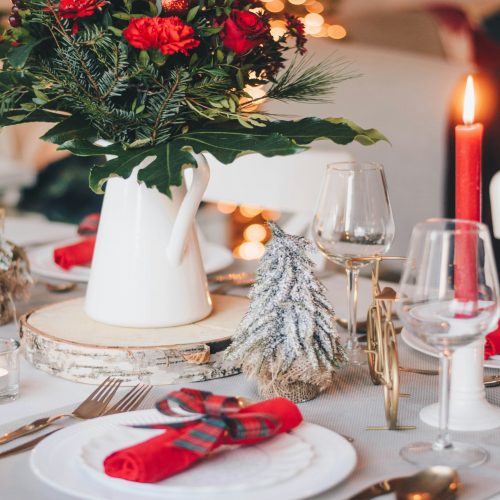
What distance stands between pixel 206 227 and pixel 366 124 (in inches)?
47.1

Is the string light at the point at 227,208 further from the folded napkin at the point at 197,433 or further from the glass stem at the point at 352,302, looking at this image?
the folded napkin at the point at 197,433

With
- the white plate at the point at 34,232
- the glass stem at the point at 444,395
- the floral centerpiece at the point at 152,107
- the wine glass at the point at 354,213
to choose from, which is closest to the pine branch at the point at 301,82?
the floral centerpiece at the point at 152,107

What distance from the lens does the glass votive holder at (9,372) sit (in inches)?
35.5

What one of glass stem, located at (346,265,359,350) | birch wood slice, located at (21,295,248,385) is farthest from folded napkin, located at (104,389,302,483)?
glass stem, located at (346,265,359,350)

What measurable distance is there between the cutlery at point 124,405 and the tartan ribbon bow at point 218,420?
0.40 ft

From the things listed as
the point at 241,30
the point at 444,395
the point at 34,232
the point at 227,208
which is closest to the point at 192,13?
the point at 241,30

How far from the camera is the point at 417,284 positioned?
0.69 m

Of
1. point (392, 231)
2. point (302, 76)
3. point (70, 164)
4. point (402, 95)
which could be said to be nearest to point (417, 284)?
point (392, 231)

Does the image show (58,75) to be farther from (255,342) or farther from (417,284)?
(417,284)

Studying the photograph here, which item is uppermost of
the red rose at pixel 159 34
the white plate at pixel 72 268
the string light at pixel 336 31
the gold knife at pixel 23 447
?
the string light at pixel 336 31

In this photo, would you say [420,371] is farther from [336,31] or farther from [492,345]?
[336,31]

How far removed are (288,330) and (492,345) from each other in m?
0.29

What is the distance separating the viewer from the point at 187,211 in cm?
99

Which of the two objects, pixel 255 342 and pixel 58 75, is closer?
pixel 255 342
